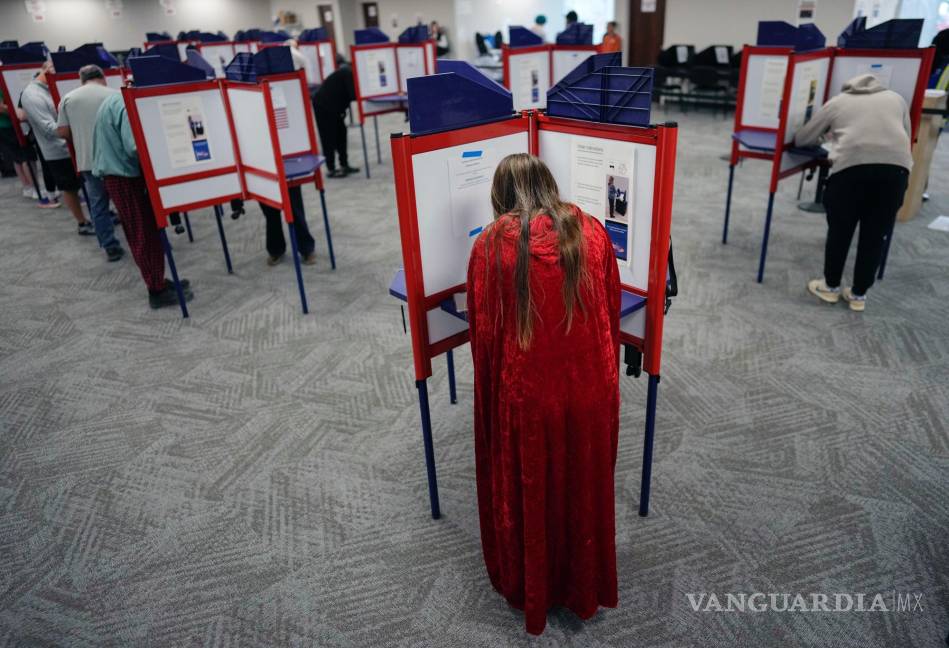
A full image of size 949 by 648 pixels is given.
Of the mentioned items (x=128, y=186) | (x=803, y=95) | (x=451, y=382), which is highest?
(x=803, y=95)

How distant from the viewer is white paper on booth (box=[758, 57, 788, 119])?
408 cm

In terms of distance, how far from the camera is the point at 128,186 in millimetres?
3834

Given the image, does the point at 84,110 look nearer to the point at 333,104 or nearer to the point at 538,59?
the point at 333,104

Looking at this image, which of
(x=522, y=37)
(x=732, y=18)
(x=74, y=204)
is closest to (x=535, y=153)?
(x=522, y=37)

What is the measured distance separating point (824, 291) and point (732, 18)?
7913mm

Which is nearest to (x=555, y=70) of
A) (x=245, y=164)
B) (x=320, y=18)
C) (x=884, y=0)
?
(x=245, y=164)

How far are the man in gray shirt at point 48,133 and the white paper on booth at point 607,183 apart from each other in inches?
172

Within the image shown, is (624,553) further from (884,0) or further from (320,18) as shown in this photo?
(320,18)

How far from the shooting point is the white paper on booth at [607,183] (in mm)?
1913

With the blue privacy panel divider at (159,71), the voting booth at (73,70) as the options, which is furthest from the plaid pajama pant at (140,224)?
the voting booth at (73,70)

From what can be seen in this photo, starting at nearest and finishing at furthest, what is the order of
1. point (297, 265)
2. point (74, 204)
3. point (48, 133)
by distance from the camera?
point (297, 265), point (48, 133), point (74, 204)

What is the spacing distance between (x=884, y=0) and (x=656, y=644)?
10.2 m

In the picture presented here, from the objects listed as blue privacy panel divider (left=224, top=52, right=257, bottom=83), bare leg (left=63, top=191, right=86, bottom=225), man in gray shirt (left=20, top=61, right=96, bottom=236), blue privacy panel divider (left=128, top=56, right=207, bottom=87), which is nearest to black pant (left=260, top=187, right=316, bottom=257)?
blue privacy panel divider (left=224, top=52, right=257, bottom=83)

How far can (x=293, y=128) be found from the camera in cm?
428
